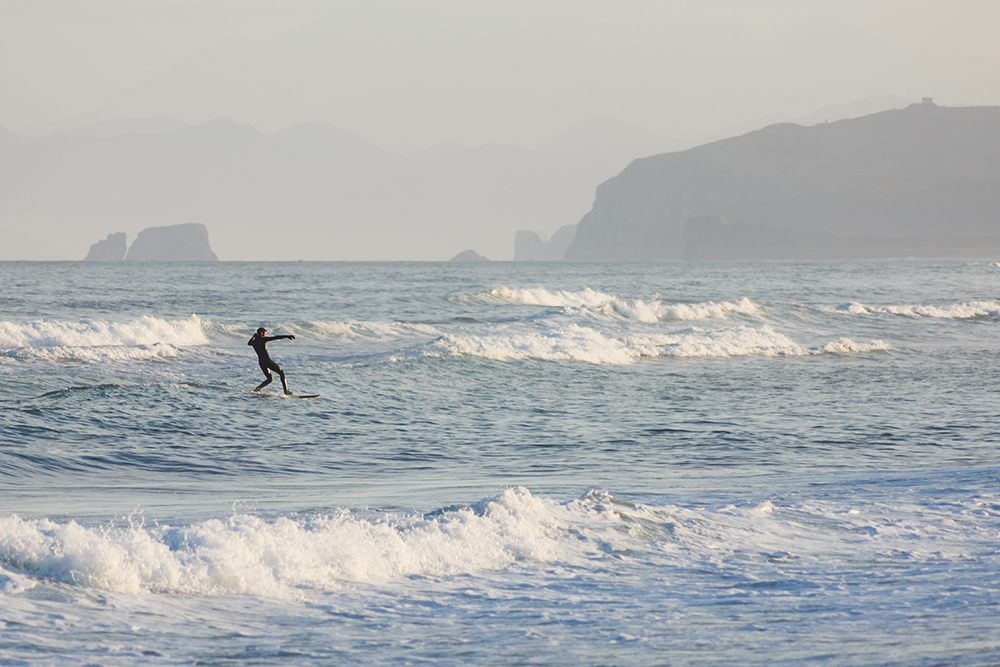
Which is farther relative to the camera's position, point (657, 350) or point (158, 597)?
point (657, 350)

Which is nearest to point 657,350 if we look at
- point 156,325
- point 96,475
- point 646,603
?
point 156,325

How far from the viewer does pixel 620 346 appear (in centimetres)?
2786

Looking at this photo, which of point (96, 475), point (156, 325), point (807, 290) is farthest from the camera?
point (807, 290)

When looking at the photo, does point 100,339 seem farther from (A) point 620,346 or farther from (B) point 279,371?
(A) point 620,346

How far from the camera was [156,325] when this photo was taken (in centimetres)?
3022

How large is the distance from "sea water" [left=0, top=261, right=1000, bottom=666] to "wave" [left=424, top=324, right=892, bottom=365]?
0.31 m

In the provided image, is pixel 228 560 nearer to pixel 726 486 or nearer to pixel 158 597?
pixel 158 597

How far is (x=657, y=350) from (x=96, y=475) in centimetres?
1846

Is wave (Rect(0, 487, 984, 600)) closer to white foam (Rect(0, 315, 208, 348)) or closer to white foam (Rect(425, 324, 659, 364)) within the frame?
white foam (Rect(425, 324, 659, 364))

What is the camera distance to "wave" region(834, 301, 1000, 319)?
1610 inches

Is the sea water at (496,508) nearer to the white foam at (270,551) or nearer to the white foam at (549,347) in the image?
the white foam at (270,551)

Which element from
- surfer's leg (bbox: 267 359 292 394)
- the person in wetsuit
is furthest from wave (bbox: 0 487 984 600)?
the person in wetsuit

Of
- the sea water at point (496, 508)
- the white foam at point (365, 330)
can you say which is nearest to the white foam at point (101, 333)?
the sea water at point (496, 508)

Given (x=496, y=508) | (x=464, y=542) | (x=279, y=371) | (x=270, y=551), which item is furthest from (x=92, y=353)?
(x=464, y=542)
